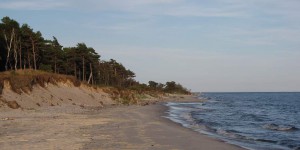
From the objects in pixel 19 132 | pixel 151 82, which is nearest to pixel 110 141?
pixel 19 132

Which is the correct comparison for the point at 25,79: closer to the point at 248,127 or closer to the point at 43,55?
the point at 248,127

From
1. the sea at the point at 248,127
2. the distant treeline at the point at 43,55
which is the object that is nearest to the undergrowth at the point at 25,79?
the distant treeline at the point at 43,55

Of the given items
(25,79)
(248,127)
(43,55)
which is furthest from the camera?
(43,55)

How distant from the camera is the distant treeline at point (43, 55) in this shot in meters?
64.1

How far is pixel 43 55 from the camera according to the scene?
77.8 m

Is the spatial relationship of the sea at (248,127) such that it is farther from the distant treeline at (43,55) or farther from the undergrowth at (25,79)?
the distant treeline at (43,55)

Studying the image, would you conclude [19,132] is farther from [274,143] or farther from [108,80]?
[108,80]

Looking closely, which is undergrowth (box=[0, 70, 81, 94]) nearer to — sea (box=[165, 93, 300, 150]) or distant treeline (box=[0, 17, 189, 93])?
distant treeline (box=[0, 17, 189, 93])

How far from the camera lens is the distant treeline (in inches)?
2522

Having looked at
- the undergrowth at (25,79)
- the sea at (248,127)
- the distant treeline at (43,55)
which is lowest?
the sea at (248,127)

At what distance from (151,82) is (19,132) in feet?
550

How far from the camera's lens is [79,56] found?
89.9m

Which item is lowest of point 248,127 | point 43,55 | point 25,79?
point 248,127

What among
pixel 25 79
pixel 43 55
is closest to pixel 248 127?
pixel 25 79
